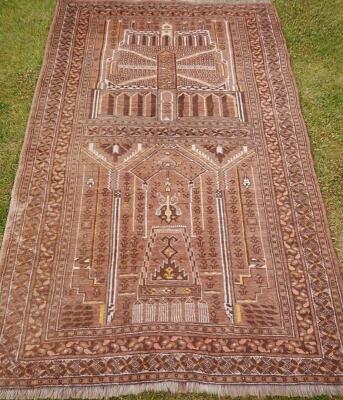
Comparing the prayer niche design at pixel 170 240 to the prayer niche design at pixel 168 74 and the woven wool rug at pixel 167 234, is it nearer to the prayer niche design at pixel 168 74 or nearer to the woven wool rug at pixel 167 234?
the woven wool rug at pixel 167 234

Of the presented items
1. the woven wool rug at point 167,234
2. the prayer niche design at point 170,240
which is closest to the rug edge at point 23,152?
the woven wool rug at point 167,234

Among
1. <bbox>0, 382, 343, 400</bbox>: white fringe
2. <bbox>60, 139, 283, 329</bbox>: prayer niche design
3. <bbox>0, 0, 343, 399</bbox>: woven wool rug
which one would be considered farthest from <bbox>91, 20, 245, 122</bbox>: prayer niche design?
<bbox>0, 382, 343, 400</bbox>: white fringe

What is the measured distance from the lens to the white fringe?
3338 mm

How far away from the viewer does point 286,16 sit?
665 cm

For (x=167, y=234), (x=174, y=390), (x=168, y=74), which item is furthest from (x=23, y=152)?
(x=174, y=390)

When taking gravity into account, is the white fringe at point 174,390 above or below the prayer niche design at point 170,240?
below

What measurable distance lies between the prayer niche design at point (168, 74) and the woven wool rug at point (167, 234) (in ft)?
0.07

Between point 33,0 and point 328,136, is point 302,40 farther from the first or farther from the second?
point 33,0

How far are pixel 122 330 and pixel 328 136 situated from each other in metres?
2.95

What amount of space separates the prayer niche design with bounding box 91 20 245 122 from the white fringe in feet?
9.33

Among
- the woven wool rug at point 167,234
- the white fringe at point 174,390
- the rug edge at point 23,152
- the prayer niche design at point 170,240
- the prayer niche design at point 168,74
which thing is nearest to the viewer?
the white fringe at point 174,390

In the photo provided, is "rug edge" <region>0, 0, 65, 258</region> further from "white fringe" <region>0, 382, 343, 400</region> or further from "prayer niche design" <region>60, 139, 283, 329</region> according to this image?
"white fringe" <region>0, 382, 343, 400</region>

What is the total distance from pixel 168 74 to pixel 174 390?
3.66 m

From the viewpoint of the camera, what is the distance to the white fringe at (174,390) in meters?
3.34
